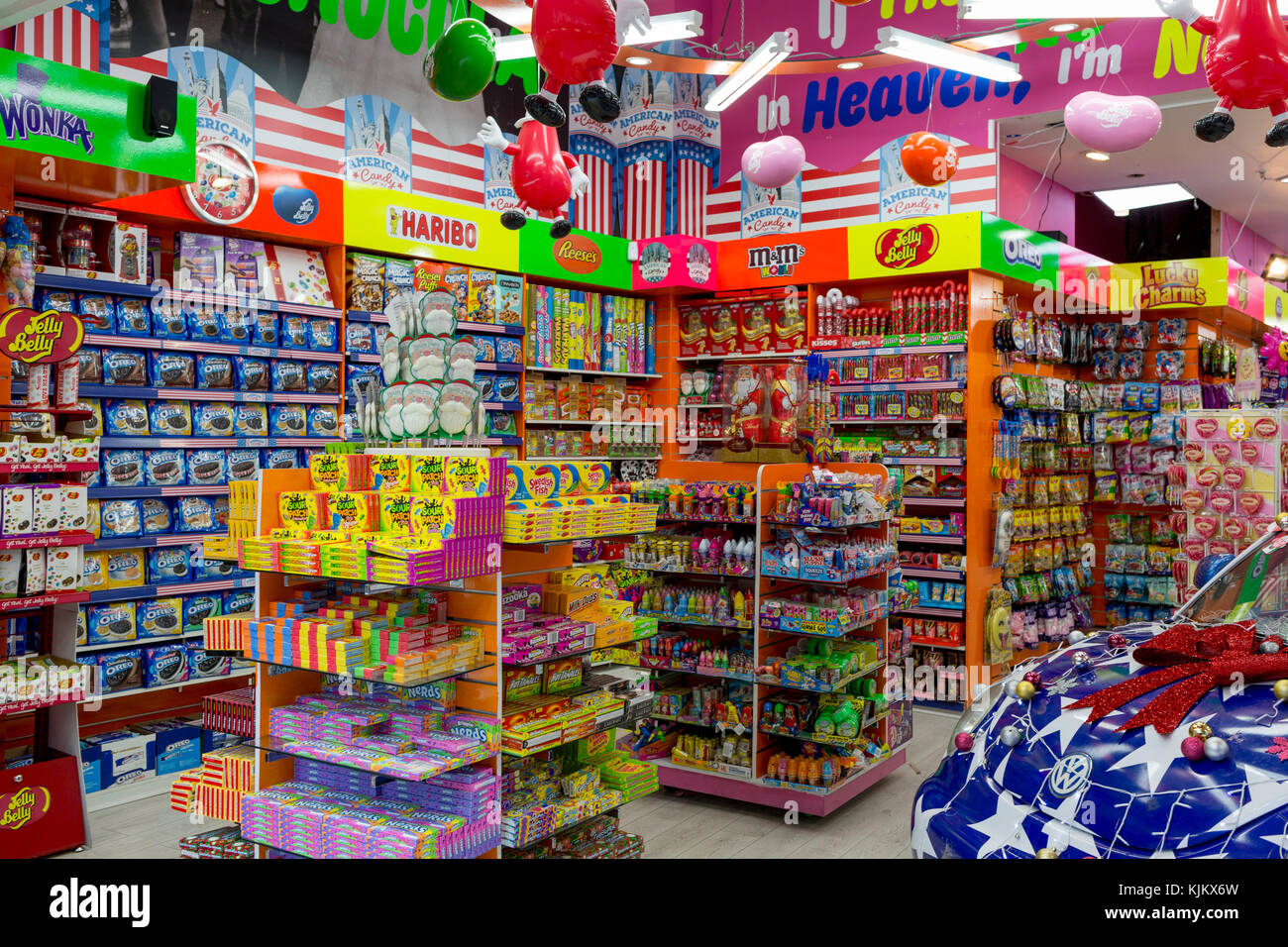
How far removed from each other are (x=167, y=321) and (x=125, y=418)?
1.80 feet

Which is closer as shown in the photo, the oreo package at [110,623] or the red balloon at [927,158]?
the oreo package at [110,623]

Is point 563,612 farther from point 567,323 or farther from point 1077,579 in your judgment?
point 1077,579

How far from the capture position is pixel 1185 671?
2332 mm

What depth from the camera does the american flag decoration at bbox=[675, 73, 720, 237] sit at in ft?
30.7

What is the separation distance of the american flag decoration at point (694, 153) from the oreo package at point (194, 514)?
530cm

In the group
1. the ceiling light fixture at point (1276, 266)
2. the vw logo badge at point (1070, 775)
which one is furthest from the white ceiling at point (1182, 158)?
the vw logo badge at point (1070, 775)

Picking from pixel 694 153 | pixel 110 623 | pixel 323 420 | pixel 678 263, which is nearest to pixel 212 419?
pixel 323 420

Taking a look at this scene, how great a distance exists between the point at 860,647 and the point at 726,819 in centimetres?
104

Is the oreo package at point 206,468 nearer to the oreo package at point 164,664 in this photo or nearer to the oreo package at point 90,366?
the oreo package at point 90,366

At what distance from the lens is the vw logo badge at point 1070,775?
2176mm

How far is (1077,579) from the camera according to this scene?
794 centimetres

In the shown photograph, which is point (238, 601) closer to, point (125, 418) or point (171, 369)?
point (125, 418)

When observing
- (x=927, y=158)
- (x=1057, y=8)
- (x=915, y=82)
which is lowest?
(x=927, y=158)

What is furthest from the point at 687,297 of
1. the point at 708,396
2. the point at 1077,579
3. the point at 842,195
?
the point at 1077,579
